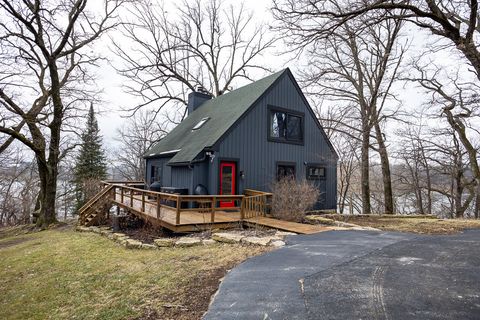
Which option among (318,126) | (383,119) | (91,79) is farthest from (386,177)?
(91,79)

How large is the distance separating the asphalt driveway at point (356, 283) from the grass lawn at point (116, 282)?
479 millimetres

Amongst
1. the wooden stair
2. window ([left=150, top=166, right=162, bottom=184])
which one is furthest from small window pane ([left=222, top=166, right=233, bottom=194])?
window ([left=150, top=166, right=162, bottom=184])

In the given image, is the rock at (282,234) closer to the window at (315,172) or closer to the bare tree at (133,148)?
the window at (315,172)

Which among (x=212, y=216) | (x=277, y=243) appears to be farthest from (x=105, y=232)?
(x=277, y=243)

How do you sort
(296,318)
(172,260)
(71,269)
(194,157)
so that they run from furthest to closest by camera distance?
(194,157) < (71,269) < (172,260) < (296,318)

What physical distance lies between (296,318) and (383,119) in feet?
50.1

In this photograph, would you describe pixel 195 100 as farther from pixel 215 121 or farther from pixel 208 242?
pixel 208 242

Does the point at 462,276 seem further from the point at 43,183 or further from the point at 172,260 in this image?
the point at 43,183

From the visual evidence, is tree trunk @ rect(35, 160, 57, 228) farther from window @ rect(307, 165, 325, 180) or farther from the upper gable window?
window @ rect(307, 165, 325, 180)

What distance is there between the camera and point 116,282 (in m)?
5.23

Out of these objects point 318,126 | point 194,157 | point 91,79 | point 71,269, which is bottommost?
point 71,269

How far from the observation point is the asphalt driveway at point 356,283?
314cm

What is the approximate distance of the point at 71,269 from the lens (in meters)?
6.68

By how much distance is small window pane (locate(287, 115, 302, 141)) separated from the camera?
13.9 m
